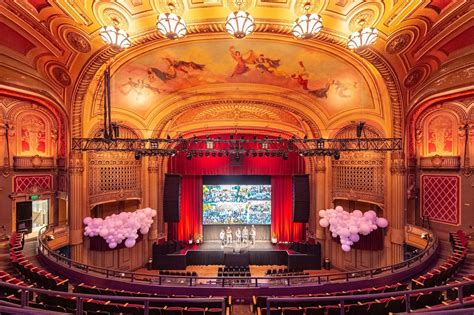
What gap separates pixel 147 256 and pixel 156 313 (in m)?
10.7

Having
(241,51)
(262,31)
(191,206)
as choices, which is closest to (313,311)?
(262,31)

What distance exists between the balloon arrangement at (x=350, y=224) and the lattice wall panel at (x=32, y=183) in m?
13.7

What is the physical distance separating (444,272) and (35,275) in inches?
475

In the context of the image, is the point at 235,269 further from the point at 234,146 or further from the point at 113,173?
the point at 113,173

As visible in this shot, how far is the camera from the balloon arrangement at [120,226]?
13.9 m

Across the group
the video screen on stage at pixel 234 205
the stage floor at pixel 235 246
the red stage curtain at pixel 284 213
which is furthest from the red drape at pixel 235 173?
the stage floor at pixel 235 246

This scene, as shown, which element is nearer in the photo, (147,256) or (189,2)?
(189,2)

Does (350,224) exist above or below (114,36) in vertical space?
below

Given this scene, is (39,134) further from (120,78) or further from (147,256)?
(147,256)

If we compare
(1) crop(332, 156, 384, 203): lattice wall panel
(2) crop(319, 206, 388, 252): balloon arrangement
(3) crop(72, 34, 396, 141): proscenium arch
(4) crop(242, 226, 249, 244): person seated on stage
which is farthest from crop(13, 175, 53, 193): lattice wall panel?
(1) crop(332, 156, 384, 203): lattice wall panel

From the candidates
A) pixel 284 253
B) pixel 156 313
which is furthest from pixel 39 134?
pixel 284 253

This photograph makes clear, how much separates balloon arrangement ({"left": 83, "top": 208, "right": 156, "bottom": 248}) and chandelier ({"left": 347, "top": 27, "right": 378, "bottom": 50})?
40.9 ft

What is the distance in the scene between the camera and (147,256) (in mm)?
17156

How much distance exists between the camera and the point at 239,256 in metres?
16.6
